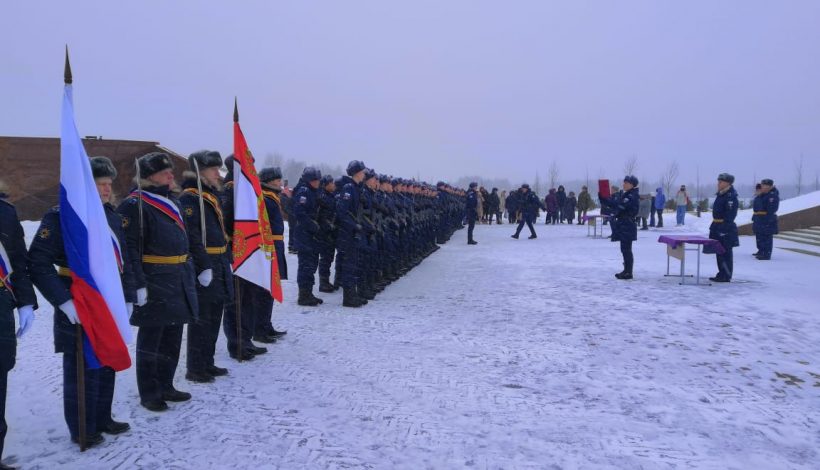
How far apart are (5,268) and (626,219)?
9.78 metres

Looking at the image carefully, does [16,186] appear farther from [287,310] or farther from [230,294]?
[230,294]

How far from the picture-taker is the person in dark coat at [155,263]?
3.80 meters

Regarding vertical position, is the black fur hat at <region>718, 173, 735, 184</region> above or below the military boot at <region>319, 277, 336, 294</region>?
above

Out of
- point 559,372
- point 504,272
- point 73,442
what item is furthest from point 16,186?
point 559,372

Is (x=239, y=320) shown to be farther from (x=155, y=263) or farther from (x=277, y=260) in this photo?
(x=155, y=263)

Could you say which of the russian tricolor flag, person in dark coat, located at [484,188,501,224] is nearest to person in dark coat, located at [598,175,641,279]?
the russian tricolor flag

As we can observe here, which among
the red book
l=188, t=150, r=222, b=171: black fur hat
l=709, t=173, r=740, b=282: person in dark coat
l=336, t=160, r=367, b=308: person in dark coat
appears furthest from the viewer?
the red book

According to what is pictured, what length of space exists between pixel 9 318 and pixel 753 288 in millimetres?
10294

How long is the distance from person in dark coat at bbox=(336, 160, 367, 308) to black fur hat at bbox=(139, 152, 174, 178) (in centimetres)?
397

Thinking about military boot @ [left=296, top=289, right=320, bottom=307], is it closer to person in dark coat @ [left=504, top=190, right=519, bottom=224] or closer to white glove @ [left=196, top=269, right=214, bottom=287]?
white glove @ [left=196, top=269, right=214, bottom=287]

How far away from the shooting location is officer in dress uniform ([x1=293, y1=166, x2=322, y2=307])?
7980 millimetres

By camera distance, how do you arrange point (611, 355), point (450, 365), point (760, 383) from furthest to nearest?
1. point (611, 355)
2. point (450, 365)
3. point (760, 383)

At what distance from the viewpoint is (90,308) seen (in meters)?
3.27

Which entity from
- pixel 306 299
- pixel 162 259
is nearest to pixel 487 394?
pixel 162 259
